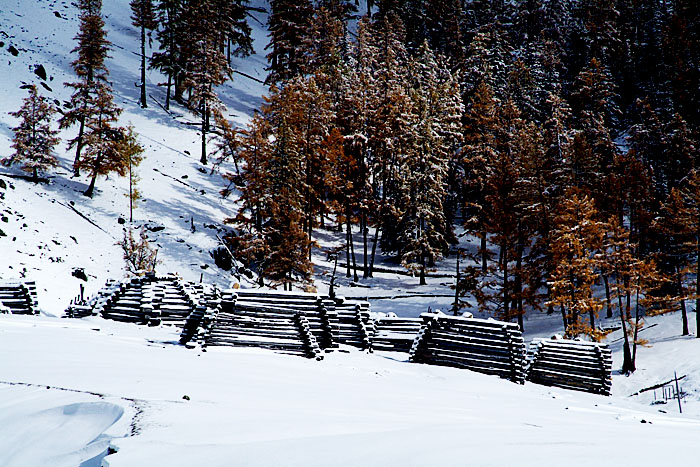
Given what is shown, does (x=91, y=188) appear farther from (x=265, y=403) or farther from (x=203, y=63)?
(x=265, y=403)

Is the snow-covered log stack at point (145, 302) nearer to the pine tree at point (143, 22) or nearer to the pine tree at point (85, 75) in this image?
the pine tree at point (85, 75)

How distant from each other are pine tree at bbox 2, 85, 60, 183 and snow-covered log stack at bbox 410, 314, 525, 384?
36201mm

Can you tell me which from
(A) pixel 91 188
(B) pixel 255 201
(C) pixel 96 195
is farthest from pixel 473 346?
(C) pixel 96 195

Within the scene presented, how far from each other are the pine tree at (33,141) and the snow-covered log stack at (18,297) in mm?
22431

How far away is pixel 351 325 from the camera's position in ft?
64.5

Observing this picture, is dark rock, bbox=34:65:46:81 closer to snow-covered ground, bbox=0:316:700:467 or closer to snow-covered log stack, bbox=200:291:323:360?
snow-covered ground, bbox=0:316:700:467

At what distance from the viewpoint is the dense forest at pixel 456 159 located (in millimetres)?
33344

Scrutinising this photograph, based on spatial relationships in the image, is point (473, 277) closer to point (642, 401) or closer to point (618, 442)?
point (642, 401)

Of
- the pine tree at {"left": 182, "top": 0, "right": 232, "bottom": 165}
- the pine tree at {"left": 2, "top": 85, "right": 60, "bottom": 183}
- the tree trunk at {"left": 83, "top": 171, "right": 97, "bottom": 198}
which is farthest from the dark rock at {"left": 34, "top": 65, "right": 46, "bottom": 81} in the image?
the tree trunk at {"left": 83, "top": 171, "right": 97, "bottom": 198}

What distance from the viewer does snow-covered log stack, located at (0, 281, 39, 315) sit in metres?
20.4

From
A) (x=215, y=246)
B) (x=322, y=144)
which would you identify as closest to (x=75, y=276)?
(x=215, y=246)

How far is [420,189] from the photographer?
43.5m

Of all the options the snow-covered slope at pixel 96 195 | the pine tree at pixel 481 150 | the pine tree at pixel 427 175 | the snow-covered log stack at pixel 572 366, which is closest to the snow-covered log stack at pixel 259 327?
the snow-covered log stack at pixel 572 366

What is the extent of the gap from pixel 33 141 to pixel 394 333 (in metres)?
35.4
